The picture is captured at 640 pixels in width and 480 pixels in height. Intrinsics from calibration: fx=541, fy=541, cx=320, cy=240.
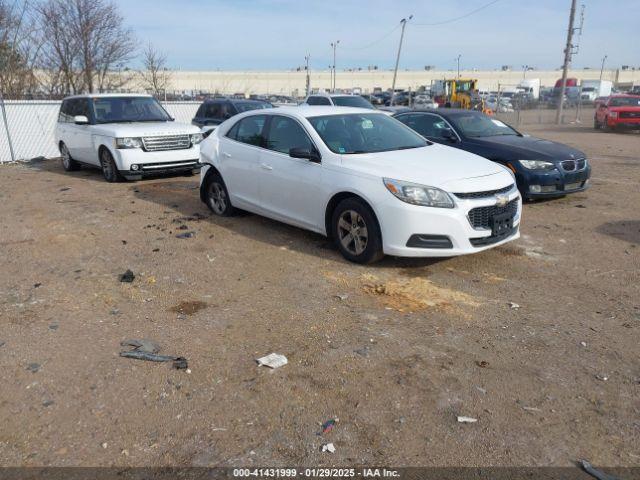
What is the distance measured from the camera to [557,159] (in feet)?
28.5

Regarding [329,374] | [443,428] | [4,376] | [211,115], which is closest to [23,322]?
[4,376]

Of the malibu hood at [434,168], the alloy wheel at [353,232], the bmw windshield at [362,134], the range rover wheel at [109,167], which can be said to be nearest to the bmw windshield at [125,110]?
the range rover wheel at [109,167]

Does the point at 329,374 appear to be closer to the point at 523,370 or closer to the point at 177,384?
the point at 177,384

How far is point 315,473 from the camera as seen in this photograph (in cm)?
279

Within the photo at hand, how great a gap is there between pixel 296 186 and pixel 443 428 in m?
3.79

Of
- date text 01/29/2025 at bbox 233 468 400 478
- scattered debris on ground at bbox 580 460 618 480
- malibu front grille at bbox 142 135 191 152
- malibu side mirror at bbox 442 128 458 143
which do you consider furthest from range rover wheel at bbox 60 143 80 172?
scattered debris on ground at bbox 580 460 618 480

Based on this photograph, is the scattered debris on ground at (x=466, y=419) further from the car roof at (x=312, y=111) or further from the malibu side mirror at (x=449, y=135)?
the malibu side mirror at (x=449, y=135)

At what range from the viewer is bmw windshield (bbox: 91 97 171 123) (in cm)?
1170

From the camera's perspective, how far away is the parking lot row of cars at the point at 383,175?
5.40 m

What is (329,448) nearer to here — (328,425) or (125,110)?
(328,425)

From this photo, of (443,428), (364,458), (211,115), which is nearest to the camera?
(364,458)

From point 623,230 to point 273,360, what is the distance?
5725 millimetres

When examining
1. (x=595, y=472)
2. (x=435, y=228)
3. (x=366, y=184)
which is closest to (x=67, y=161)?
(x=366, y=184)

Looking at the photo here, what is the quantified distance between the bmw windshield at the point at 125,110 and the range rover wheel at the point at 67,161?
2004 mm
